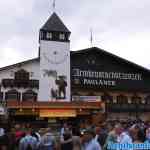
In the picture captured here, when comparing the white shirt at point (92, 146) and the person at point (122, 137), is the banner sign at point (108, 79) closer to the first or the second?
the person at point (122, 137)

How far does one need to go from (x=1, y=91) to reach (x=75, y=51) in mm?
7728

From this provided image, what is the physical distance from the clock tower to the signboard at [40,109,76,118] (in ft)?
18.9

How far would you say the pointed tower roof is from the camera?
3731cm

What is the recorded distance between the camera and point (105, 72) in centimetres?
3850

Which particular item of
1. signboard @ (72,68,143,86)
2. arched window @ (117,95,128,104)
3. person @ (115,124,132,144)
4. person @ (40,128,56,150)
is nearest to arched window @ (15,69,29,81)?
signboard @ (72,68,143,86)

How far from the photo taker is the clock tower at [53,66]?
35156 mm

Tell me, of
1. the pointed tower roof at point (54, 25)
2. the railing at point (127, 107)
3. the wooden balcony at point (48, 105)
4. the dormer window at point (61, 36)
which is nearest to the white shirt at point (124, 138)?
the wooden balcony at point (48, 105)

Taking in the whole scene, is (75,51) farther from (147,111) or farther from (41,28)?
(147,111)

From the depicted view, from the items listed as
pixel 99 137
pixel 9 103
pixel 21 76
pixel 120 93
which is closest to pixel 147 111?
pixel 120 93

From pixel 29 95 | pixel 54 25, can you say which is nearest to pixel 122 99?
pixel 29 95

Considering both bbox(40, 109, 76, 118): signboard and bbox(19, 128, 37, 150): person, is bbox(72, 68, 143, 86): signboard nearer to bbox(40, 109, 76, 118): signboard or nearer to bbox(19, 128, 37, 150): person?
bbox(40, 109, 76, 118): signboard

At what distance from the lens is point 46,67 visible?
3547 cm

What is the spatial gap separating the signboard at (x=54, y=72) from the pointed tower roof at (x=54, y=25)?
1.65m

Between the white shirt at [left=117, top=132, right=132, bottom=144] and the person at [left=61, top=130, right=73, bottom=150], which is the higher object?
the white shirt at [left=117, top=132, right=132, bottom=144]
